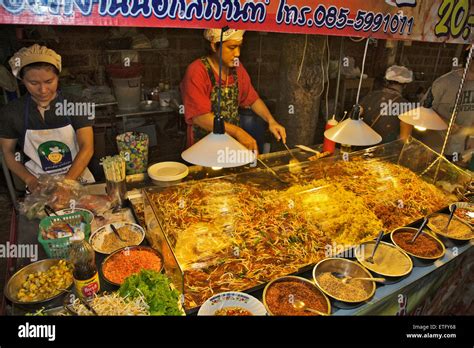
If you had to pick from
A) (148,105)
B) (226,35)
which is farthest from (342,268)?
(148,105)

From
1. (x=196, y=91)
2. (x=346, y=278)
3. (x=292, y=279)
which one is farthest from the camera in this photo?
(x=196, y=91)

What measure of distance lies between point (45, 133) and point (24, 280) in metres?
2.07

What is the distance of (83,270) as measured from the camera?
82.5 inches

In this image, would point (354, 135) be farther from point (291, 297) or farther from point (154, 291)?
point (154, 291)

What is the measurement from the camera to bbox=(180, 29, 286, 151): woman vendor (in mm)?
3680

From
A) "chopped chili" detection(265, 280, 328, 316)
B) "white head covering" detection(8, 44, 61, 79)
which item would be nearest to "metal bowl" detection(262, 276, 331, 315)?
"chopped chili" detection(265, 280, 328, 316)

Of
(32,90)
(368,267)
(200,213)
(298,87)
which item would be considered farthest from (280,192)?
(298,87)

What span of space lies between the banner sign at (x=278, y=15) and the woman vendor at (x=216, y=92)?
1.35 metres

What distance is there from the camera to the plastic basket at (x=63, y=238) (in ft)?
7.94

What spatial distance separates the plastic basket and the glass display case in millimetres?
508

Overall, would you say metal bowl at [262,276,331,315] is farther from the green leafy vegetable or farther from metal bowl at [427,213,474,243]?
metal bowl at [427,213,474,243]

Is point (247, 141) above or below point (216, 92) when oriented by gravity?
below

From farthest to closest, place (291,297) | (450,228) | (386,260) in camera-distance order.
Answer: (450,228)
(386,260)
(291,297)
